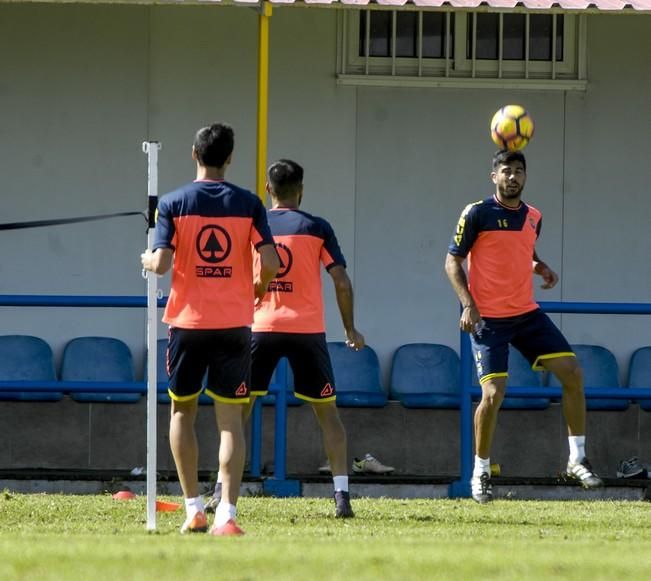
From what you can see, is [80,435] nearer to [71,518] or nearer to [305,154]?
[305,154]

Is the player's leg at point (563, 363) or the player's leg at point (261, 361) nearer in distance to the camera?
the player's leg at point (261, 361)

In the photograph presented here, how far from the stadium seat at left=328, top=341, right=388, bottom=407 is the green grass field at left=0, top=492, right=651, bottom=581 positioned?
8.77 feet

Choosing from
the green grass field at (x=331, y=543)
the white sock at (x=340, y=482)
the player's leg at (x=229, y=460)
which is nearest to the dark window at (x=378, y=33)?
the green grass field at (x=331, y=543)

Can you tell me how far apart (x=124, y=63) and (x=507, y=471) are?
4.56m

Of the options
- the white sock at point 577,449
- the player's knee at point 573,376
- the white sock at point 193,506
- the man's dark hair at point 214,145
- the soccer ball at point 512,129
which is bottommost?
the white sock at point 193,506

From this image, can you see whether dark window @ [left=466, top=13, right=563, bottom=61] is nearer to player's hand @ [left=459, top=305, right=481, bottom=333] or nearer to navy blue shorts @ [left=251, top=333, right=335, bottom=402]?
player's hand @ [left=459, top=305, right=481, bottom=333]

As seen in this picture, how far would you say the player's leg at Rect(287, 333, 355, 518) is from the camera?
9.95m

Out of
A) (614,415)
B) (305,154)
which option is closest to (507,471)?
(614,415)

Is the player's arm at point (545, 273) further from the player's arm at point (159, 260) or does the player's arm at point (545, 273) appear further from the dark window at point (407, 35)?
Result: the dark window at point (407, 35)

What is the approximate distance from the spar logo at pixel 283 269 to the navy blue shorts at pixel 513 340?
149 cm

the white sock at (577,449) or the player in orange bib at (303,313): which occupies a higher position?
the player in orange bib at (303,313)

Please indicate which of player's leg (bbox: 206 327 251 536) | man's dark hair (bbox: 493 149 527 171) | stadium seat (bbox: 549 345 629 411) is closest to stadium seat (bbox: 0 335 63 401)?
stadium seat (bbox: 549 345 629 411)

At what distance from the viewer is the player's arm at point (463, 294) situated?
1074 centimetres

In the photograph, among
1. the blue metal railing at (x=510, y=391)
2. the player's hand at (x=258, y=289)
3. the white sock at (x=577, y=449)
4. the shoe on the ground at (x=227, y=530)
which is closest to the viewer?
the shoe on the ground at (x=227, y=530)
